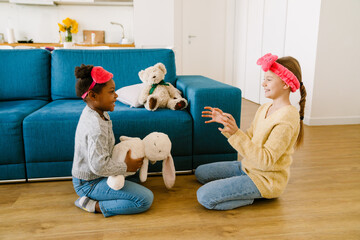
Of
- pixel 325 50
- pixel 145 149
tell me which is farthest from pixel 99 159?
pixel 325 50

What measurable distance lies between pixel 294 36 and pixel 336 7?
0.55 meters

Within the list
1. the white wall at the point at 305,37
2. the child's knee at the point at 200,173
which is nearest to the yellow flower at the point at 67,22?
the white wall at the point at 305,37

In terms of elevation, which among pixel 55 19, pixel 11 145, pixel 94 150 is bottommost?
pixel 11 145

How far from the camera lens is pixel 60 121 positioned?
1778 millimetres

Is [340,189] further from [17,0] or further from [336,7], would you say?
[17,0]

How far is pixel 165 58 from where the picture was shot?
2.46 m

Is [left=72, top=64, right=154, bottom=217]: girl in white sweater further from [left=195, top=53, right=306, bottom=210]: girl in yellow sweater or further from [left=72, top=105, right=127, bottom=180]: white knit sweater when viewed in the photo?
[left=195, top=53, right=306, bottom=210]: girl in yellow sweater

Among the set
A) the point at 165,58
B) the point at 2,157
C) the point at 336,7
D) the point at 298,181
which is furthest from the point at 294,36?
the point at 2,157

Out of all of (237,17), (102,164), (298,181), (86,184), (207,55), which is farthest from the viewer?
(207,55)

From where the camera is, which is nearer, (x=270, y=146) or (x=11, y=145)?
(x=270, y=146)

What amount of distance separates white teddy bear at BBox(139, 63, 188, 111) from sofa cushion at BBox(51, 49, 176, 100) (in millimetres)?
361

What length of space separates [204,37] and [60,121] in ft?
14.7

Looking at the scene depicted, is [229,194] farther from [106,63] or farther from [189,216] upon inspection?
[106,63]

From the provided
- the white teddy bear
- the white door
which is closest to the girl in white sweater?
the white teddy bear
